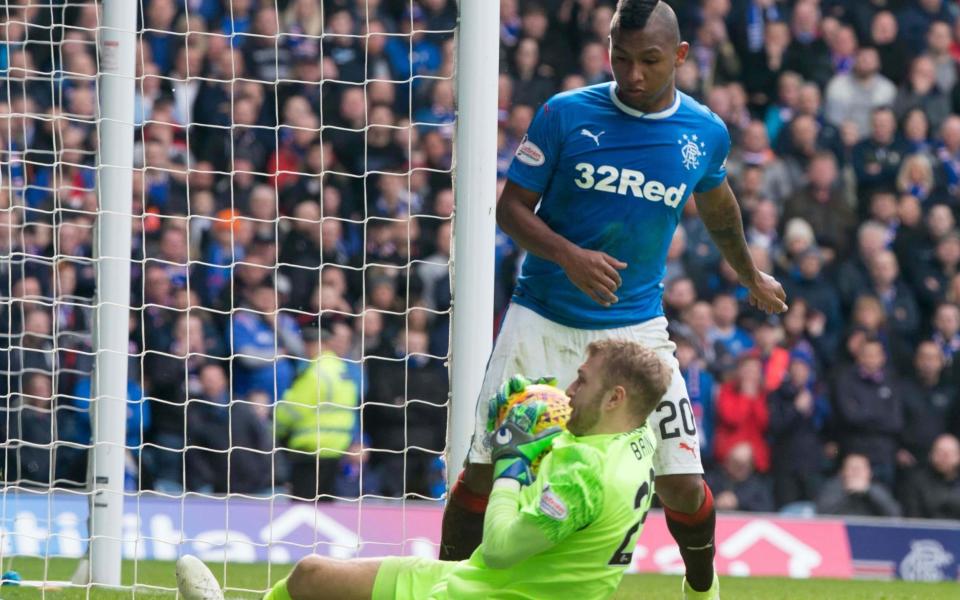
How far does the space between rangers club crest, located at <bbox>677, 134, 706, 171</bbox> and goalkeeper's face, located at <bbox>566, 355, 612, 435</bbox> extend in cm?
147

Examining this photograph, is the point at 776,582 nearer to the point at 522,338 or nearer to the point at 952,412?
the point at 952,412

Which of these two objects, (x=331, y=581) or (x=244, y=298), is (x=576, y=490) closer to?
(x=331, y=581)

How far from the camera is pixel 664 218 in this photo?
5.89m

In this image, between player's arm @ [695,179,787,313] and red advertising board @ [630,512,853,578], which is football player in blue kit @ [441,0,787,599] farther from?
red advertising board @ [630,512,853,578]

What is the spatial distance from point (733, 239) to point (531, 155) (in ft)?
3.17

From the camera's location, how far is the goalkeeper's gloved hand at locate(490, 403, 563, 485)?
4578 millimetres

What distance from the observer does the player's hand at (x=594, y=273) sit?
550 centimetres

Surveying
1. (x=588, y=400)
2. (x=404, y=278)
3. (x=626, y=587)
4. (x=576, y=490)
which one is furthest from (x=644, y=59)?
(x=404, y=278)

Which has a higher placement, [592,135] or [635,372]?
[592,135]

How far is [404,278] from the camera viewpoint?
38.5ft

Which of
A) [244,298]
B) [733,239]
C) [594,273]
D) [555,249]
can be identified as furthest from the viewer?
[244,298]

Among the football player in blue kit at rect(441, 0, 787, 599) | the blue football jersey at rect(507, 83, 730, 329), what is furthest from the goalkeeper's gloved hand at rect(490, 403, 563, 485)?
the blue football jersey at rect(507, 83, 730, 329)

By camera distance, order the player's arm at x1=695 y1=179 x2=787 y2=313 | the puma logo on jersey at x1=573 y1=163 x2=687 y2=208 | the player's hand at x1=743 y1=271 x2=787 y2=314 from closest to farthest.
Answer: the puma logo on jersey at x1=573 y1=163 x2=687 y2=208
the player's arm at x1=695 y1=179 x2=787 y2=313
the player's hand at x1=743 y1=271 x2=787 y2=314

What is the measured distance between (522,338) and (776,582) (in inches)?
182
